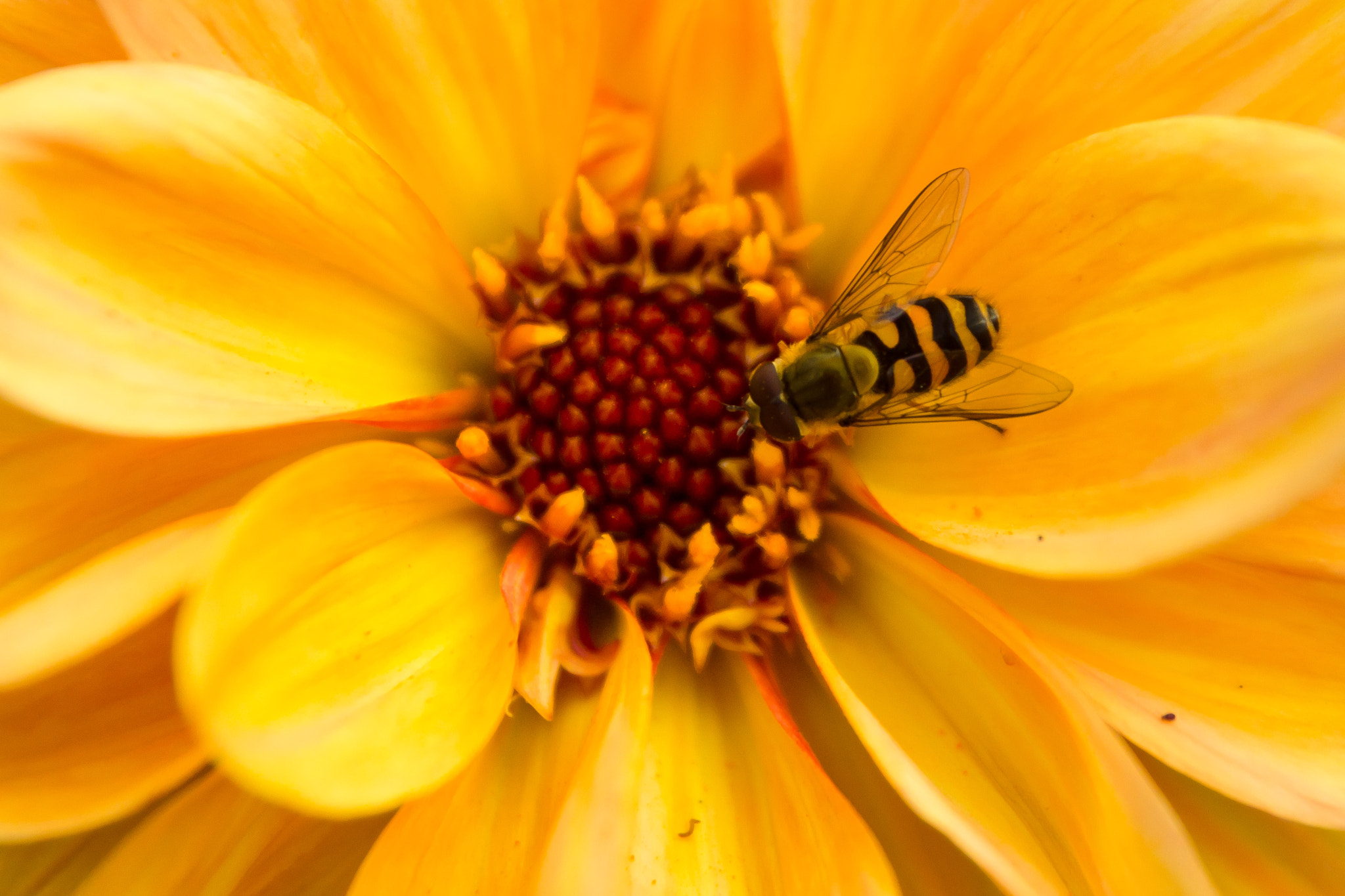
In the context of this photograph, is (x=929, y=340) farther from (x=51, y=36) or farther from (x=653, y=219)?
(x=51, y=36)

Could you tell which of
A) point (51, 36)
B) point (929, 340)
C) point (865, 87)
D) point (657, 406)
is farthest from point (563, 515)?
point (51, 36)

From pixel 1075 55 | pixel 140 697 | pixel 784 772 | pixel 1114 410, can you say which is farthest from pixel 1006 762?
pixel 140 697

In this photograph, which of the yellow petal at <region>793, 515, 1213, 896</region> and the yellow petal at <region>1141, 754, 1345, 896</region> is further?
the yellow petal at <region>1141, 754, 1345, 896</region>

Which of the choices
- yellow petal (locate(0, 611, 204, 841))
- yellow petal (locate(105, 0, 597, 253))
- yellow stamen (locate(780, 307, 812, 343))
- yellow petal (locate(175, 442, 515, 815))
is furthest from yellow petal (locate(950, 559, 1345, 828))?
yellow petal (locate(0, 611, 204, 841))

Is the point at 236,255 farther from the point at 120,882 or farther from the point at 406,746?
the point at 120,882

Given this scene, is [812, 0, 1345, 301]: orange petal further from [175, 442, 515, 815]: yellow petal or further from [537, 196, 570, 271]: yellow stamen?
[175, 442, 515, 815]: yellow petal

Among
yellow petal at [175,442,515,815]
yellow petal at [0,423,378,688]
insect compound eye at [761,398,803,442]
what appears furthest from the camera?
insect compound eye at [761,398,803,442]
